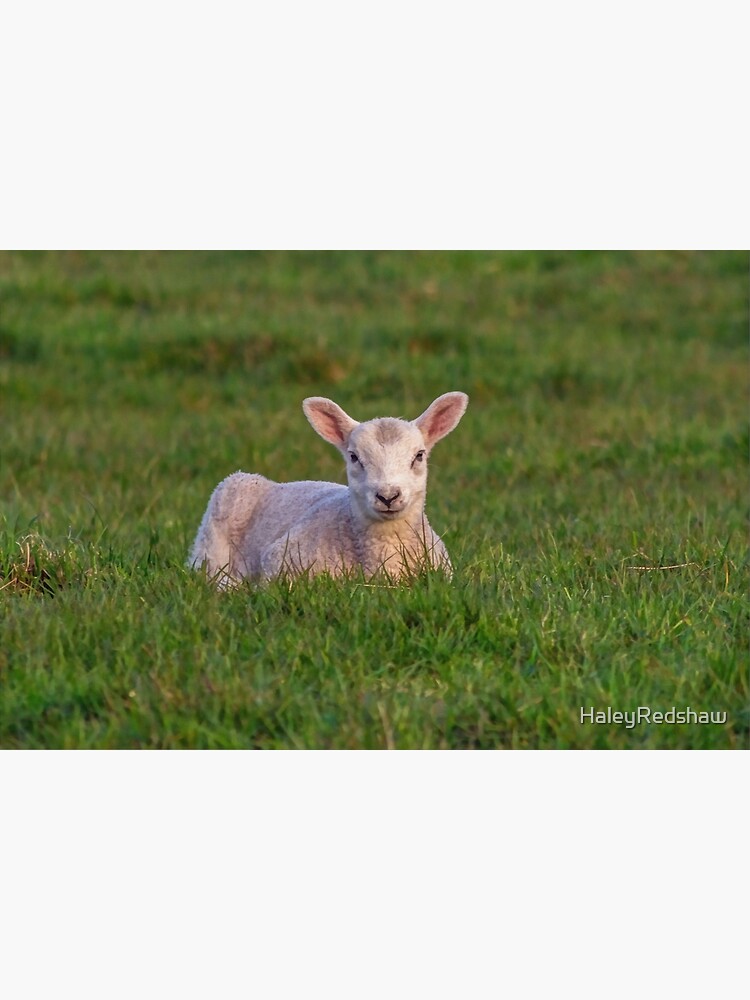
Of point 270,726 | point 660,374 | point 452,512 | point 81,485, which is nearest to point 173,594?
point 270,726

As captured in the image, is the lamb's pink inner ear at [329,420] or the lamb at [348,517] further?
the lamb's pink inner ear at [329,420]

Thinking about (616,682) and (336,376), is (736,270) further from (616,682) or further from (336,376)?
(616,682)

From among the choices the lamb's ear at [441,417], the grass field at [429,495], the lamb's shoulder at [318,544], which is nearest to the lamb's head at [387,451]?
the lamb's ear at [441,417]

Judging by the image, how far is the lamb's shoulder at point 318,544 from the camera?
7.18m

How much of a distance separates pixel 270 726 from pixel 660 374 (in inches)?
401

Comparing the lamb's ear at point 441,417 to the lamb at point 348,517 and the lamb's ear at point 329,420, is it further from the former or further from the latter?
the lamb's ear at point 329,420

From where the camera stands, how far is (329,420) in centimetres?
744

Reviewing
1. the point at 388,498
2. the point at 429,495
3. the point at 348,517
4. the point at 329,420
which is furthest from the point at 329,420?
the point at 429,495

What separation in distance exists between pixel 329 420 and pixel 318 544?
0.64 m

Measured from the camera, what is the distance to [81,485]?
11.2m

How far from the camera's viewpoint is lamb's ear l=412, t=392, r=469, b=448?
7379 millimetres

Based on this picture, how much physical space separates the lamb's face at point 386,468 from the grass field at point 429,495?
481 mm

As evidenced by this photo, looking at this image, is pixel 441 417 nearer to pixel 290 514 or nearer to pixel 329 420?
pixel 329 420

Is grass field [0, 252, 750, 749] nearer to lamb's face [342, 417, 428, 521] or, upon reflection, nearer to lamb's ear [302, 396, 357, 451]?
lamb's face [342, 417, 428, 521]
